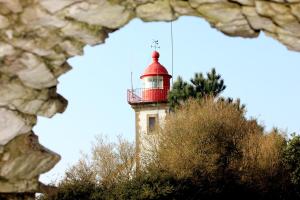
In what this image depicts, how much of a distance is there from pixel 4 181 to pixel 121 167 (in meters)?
25.5

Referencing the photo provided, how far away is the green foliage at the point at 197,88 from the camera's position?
102 feet

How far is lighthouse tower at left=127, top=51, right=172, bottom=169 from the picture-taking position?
1423 inches

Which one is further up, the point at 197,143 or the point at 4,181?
the point at 197,143

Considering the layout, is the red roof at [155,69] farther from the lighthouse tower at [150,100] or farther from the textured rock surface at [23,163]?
the textured rock surface at [23,163]

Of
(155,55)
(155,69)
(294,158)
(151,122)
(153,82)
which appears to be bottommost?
(294,158)

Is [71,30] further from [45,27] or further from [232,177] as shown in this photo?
[232,177]

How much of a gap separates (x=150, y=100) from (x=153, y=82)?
8.17ft

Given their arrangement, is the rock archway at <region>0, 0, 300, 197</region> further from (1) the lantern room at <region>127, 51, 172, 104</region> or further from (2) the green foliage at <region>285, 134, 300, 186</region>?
(1) the lantern room at <region>127, 51, 172, 104</region>

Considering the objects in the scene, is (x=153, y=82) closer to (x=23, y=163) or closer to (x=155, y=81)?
(x=155, y=81)

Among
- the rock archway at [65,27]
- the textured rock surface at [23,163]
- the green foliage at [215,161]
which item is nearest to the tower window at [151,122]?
the green foliage at [215,161]

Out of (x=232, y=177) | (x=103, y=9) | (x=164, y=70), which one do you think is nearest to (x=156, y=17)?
(x=103, y=9)

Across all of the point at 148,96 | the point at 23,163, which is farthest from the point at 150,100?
the point at 23,163

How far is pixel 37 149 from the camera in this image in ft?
16.3

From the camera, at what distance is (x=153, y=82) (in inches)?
1604
